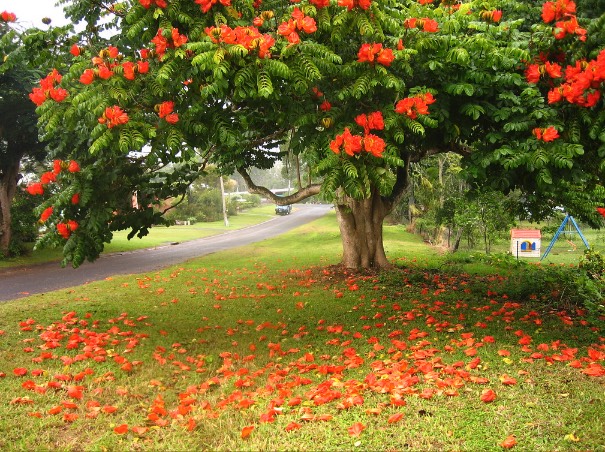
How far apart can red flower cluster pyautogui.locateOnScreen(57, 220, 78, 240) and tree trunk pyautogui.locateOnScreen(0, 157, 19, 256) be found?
51.9 feet

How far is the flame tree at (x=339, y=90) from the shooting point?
4.91 metres

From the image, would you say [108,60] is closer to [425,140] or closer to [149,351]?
[149,351]

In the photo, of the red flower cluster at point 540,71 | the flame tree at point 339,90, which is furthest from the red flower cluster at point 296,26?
the red flower cluster at point 540,71

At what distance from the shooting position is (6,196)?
1964cm

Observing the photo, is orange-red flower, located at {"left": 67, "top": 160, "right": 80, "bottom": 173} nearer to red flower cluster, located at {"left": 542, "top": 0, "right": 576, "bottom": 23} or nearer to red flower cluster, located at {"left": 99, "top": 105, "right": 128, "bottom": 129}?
red flower cluster, located at {"left": 99, "top": 105, "right": 128, "bottom": 129}

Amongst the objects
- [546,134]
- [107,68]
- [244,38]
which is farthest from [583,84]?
[107,68]

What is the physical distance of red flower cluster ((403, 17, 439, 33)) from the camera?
5.34 metres

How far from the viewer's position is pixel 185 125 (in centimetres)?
554

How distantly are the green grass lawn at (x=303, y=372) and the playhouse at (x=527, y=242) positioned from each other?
31.0 ft

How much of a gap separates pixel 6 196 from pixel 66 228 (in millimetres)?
16222

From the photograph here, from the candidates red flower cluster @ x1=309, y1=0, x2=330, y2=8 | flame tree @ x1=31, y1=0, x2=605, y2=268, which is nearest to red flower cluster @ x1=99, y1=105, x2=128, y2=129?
flame tree @ x1=31, y1=0, x2=605, y2=268

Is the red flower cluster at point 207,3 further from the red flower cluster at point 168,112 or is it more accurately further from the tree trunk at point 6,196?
the tree trunk at point 6,196

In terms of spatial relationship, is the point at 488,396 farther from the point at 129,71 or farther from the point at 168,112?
the point at 129,71

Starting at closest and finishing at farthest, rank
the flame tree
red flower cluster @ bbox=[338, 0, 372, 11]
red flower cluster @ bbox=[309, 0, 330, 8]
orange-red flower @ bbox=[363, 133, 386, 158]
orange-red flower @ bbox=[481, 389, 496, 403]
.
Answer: orange-red flower @ bbox=[481, 389, 496, 403] → orange-red flower @ bbox=[363, 133, 386, 158] → red flower cluster @ bbox=[338, 0, 372, 11] → the flame tree → red flower cluster @ bbox=[309, 0, 330, 8]
